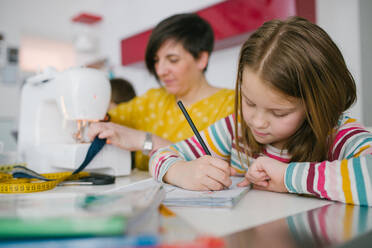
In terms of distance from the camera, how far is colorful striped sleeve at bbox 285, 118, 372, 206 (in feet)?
1.85

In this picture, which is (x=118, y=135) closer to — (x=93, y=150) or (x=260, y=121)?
(x=93, y=150)

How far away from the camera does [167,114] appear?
144 cm

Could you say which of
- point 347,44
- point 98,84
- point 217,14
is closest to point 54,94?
point 98,84

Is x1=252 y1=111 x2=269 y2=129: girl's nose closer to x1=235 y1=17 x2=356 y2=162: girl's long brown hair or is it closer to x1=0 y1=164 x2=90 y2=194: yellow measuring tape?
x1=235 y1=17 x2=356 y2=162: girl's long brown hair

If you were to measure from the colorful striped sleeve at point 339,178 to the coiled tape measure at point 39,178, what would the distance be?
49 cm

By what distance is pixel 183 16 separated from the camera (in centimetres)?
134

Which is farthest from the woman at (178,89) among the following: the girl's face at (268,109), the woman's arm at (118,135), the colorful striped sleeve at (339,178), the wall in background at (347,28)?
the wall in background at (347,28)

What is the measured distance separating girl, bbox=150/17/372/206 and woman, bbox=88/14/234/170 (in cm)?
49

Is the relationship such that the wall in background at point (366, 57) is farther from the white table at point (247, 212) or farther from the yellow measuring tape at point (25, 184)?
the yellow measuring tape at point (25, 184)

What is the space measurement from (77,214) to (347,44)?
1.70 meters

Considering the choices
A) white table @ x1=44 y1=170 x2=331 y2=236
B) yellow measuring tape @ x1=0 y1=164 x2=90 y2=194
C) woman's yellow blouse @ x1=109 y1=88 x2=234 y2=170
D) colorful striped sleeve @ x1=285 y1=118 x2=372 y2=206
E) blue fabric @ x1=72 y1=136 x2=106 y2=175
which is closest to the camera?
white table @ x1=44 y1=170 x2=331 y2=236

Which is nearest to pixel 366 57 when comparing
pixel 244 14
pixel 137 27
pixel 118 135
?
pixel 244 14

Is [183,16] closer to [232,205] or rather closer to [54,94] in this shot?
[54,94]

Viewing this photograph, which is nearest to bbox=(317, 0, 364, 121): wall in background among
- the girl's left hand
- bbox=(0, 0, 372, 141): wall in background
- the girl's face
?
bbox=(0, 0, 372, 141): wall in background
